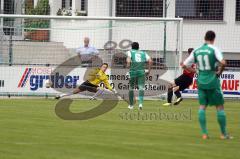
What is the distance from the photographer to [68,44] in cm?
3042

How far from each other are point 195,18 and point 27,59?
1117 centimetres

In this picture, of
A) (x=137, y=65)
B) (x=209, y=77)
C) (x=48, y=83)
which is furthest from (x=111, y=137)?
(x=48, y=83)

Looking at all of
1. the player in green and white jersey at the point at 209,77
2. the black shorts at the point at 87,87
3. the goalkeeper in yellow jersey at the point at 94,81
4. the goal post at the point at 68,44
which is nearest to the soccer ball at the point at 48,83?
the goal post at the point at 68,44

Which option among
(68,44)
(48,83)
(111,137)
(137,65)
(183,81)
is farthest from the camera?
(68,44)

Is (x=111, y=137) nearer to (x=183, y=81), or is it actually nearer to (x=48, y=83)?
(x=183, y=81)

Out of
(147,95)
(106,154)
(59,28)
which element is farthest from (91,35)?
(106,154)

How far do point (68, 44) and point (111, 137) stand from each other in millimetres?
15756

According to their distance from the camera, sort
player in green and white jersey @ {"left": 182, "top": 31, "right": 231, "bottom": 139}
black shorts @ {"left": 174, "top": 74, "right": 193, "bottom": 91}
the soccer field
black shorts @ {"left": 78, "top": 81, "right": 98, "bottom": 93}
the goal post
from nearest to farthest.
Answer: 1. the soccer field
2. player in green and white jersey @ {"left": 182, "top": 31, "right": 231, "bottom": 139}
3. black shorts @ {"left": 174, "top": 74, "right": 193, "bottom": 91}
4. black shorts @ {"left": 78, "top": 81, "right": 98, "bottom": 93}
5. the goal post

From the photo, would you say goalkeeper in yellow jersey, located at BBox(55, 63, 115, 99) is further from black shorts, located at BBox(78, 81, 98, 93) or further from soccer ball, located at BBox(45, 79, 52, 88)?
soccer ball, located at BBox(45, 79, 52, 88)

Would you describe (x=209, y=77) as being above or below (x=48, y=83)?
above

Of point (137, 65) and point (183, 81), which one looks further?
point (183, 81)

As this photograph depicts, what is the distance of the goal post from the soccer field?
6.48 metres

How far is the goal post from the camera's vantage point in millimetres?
29188

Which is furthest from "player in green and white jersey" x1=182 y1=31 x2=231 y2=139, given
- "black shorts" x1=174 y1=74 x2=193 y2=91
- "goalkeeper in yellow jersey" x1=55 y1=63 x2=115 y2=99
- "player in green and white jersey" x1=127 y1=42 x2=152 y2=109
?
"goalkeeper in yellow jersey" x1=55 y1=63 x2=115 y2=99
